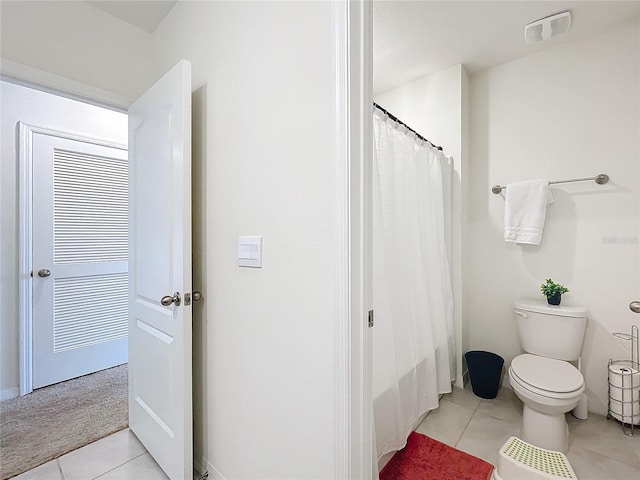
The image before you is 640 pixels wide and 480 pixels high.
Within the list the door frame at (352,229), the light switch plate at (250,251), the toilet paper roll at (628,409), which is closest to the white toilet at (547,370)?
the toilet paper roll at (628,409)

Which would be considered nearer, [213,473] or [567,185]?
[213,473]

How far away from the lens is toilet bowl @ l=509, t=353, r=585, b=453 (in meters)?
1.58

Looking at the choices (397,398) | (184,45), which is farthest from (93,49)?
(397,398)

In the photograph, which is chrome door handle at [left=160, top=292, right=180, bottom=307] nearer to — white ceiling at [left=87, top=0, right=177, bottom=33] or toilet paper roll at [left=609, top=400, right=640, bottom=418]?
white ceiling at [left=87, top=0, right=177, bottom=33]

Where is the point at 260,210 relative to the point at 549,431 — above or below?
above

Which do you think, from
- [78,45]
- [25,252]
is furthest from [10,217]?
[78,45]

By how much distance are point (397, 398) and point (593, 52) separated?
2.55m

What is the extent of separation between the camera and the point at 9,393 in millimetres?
2213

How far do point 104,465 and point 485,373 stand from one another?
242cm

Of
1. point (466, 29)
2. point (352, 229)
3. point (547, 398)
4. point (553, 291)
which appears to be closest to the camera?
point (352, 229)

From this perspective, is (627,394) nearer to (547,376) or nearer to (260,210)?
(547,376)

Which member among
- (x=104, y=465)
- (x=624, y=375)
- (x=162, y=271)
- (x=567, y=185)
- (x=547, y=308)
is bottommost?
(x=104, y=465)


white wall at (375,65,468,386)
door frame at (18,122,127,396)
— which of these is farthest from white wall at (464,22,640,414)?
door frame at (18,122,127,396)

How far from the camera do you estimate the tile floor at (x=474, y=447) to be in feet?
5.00
